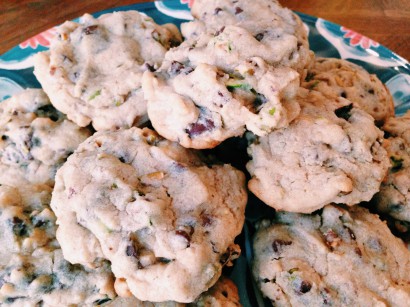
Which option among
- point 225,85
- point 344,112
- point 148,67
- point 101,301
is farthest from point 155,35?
point 101,301

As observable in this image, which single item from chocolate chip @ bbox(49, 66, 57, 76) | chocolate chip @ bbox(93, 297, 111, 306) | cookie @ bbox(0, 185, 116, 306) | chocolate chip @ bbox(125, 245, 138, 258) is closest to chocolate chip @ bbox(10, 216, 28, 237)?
cookie @ bbox(0, 185, 116, 306)

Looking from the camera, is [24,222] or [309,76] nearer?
[24,222]

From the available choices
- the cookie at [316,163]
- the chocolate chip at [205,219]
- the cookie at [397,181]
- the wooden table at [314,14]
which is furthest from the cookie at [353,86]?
the wooden table at [314,14]

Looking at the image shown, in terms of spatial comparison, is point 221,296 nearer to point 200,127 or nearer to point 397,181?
point 200,127

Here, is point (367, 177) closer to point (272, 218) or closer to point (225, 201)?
point (272, 218)

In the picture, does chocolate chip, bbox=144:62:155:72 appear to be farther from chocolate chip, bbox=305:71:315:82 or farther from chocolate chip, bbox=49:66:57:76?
chocolate chip, bbox=305:71:315:82

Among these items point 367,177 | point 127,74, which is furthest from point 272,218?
point 127,74

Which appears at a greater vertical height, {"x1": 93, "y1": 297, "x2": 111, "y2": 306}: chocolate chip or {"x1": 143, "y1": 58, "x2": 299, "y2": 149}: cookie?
{"x1": 143, "y1": 58, "x2": 299, "y2": 149}: cookie
